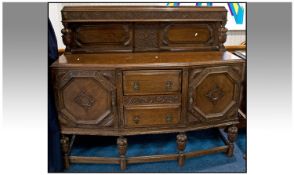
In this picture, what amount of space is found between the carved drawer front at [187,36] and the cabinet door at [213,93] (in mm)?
393

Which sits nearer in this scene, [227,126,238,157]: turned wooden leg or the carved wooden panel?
the carved wooden panel

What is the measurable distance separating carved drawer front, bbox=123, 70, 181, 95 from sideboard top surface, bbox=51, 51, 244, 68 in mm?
54

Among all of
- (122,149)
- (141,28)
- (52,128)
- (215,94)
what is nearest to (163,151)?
(122,149)

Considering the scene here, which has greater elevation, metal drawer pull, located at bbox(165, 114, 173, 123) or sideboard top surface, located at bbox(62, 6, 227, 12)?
sideboard top surface, located at bbox(62, 6, 227, 12)

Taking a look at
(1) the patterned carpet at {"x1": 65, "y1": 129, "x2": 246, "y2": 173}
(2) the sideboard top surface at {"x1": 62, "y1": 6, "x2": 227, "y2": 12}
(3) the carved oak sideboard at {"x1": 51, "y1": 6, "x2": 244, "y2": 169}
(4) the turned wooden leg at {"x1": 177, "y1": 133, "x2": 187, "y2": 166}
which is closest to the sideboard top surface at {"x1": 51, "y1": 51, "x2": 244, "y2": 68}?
(3) the carved oak sideboard at {"x1": 51, "y1": 6, "x2": 244, "y2": 169}

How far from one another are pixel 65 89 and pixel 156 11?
89 centimetres

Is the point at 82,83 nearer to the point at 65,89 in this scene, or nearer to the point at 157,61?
the point at 65,89

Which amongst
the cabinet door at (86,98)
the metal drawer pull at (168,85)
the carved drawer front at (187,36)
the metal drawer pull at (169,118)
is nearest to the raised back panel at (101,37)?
the carved drawer front at (187,36)

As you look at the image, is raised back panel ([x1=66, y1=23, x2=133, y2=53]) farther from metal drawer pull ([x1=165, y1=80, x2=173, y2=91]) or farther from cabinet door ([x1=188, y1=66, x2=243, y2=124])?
cabinet door ([x1=188, y1=66, x2=243, y2=124])

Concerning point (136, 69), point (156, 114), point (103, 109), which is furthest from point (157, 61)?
point (103, 109)

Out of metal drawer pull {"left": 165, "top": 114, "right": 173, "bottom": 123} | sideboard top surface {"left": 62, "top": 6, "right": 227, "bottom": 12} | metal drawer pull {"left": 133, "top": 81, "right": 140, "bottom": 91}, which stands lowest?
metal drawer pull {"left": 165, "top": 114, "right": 173, "bottom": 123}

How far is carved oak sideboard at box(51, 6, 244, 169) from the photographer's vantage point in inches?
68.0

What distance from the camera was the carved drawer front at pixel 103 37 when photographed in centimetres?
202

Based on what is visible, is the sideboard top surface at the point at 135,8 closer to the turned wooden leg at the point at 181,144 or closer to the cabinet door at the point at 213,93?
the cabinet door at the point at 213,93
